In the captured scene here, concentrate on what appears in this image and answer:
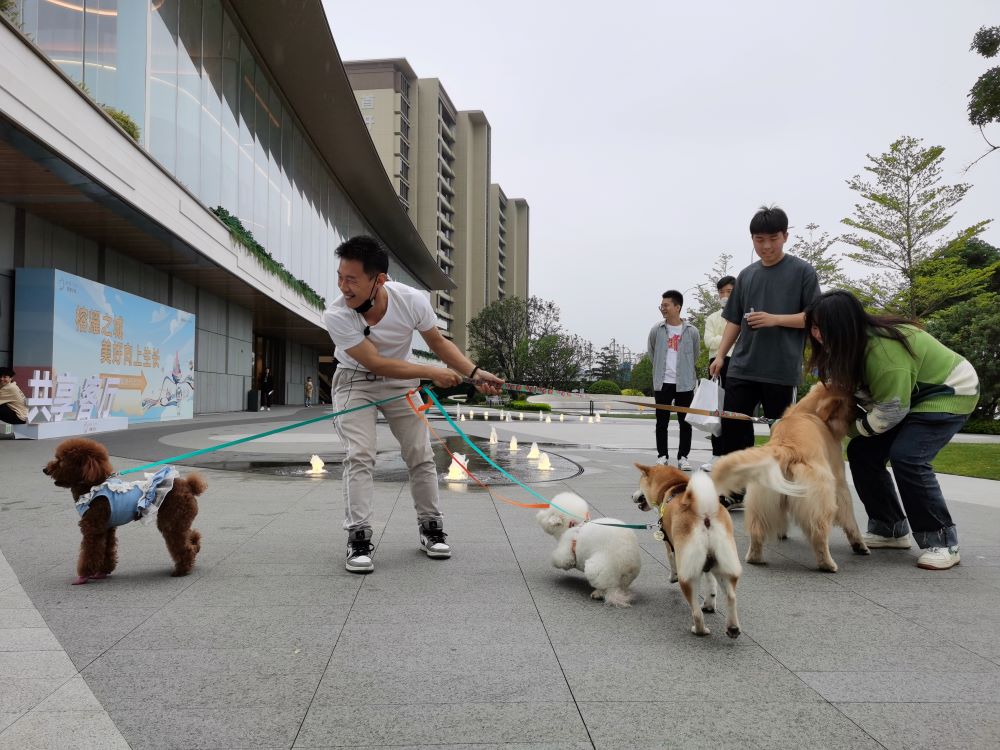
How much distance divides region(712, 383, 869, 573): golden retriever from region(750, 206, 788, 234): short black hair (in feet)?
3.79

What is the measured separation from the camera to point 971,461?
9.45m

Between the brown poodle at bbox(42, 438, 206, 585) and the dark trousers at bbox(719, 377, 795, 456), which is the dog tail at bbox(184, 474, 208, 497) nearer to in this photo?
the brown poodle at bbox(42, 438, 206, 585)

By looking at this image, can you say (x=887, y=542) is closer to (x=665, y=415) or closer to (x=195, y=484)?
(x=665, y=415)

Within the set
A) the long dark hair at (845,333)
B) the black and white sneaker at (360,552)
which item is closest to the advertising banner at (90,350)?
the black and white sneaker at (360,552)

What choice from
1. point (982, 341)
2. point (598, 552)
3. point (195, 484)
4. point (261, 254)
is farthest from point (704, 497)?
point (982, 341)

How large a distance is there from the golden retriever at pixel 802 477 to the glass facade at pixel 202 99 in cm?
1333

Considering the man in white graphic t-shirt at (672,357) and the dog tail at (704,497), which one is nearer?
the dog tail at (704,497)

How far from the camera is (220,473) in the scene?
25.5 ft

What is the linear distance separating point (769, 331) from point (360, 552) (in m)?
3.14

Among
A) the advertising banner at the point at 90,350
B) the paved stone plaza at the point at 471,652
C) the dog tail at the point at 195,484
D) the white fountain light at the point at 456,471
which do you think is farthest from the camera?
the advertising banner at the point at 90,350

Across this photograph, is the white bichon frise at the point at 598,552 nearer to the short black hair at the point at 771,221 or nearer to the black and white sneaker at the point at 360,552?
the black and white sneaker at the point at 360,552

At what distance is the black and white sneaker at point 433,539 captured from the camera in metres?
3.94

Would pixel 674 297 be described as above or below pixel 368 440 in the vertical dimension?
above

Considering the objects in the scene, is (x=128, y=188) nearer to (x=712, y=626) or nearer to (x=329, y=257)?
(x=712, y=626)
